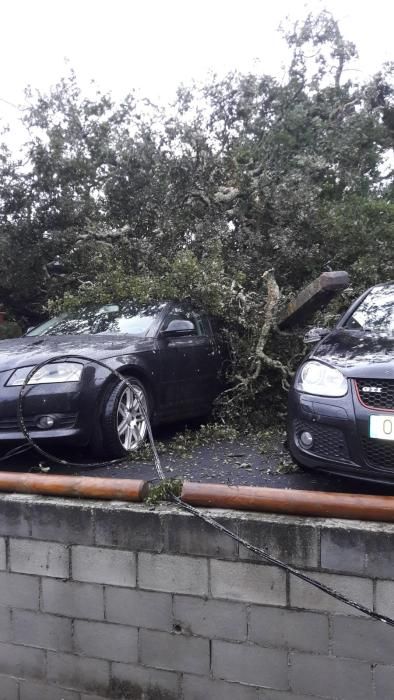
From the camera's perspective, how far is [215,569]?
2930mm

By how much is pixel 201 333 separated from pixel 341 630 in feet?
12.4

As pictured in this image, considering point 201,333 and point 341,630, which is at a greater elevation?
point 201,333

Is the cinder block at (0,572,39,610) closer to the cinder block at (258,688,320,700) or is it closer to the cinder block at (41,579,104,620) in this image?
the cinder block at (41,579,104,620)

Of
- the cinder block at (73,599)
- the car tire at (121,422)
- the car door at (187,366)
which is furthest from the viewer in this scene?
the car door at (187,366)

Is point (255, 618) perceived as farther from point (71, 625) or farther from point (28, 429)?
point (28, 429)

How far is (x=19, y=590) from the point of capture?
3.28 meters

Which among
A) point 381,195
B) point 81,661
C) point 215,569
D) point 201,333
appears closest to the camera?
point 215,569

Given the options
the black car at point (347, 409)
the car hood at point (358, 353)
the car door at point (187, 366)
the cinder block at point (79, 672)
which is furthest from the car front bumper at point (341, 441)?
the car door at point (187, 366)

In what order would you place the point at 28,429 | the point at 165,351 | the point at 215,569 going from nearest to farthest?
the point at 215,569
the point at 28,429
the point at 165,351

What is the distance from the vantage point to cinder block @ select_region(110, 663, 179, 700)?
3.02 m

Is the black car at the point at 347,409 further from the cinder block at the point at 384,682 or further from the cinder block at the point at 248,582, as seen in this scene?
the cinder block at the point at 384,682

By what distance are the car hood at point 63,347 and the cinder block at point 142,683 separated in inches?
85.4

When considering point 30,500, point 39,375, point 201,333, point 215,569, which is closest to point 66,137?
point 201,333

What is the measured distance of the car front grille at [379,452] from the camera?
126 inches
